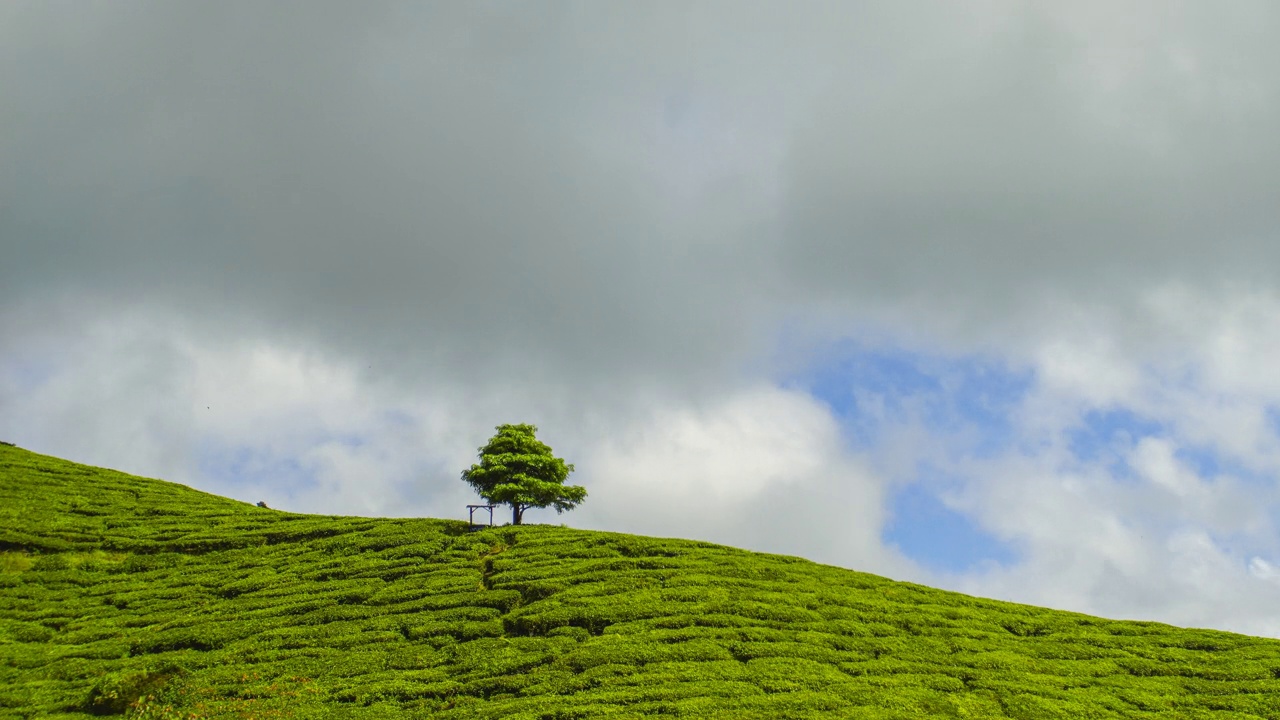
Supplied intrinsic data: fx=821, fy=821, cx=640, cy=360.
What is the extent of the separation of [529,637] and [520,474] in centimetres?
2550

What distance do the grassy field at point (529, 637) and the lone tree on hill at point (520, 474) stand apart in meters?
11.6

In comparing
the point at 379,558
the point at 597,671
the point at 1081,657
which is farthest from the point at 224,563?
the point at 1081,657

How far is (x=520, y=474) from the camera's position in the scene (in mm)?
56719

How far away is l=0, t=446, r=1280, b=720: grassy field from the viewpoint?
27203 millimetres

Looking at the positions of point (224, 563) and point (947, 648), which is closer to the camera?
point (947, 648)

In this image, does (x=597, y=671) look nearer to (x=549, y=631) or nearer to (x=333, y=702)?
(x=549, y=631)

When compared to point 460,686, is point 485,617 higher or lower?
higher

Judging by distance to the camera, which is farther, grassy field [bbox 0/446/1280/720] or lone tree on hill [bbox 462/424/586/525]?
lone tree on hill [bbox 462/424/586/525]

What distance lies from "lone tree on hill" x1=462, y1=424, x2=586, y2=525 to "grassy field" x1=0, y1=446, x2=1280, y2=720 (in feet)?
38.0

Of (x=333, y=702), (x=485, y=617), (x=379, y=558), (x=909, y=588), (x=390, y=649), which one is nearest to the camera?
(x=333, y=702)

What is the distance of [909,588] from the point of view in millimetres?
38406

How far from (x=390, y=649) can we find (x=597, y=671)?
28.3ft

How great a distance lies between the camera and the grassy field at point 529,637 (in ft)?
89.2

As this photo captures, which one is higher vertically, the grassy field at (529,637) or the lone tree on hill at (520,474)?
the lone tree on hill at (520,474)
